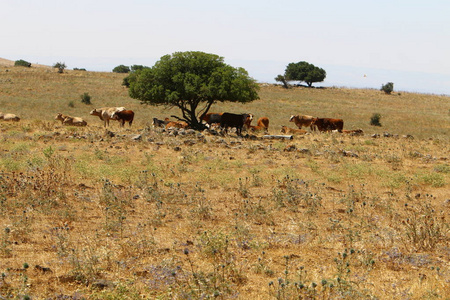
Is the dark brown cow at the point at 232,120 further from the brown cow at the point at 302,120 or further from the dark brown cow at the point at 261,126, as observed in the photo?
the brown cow at the point at 302,120

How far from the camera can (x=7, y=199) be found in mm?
8711

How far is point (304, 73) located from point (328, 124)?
2023 inches

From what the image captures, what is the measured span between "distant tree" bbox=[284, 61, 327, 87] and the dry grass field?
59.1m

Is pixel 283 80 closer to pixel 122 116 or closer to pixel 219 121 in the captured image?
pixel 122 116

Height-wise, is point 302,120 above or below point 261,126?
above

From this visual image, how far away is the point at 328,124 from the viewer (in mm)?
26547

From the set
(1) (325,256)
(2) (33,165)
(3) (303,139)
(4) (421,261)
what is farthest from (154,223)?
(3) (303,139)

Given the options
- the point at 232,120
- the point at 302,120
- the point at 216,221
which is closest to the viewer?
the point at 216,221

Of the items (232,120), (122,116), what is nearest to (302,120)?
(232,120)

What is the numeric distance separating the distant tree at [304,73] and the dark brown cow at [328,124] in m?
48.9

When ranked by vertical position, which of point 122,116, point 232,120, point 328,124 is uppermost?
point 328,124

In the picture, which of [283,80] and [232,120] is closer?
[232,120]

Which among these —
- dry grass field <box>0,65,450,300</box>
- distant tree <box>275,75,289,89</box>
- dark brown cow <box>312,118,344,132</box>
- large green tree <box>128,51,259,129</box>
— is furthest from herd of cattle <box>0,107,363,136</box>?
distant tree <box>275,75,289,89</box>

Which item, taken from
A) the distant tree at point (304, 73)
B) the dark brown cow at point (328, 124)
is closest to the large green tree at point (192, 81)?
the dark brown cow at point (328, 124)
